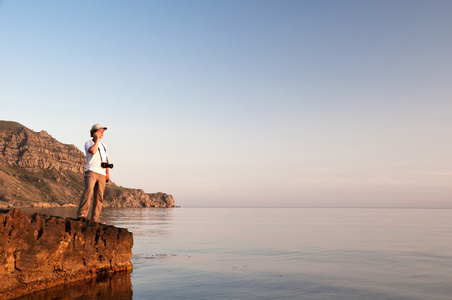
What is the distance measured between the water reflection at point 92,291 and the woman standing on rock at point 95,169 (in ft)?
9.54

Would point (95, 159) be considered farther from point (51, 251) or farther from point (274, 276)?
point (274, 276)

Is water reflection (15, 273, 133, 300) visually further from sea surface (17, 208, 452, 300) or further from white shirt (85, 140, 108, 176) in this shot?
white shirt (85, 140, 108, 176)

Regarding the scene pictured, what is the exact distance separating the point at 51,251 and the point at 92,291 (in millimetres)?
1999

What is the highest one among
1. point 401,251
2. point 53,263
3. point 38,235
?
point 38,235

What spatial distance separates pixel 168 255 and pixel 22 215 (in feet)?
39.8

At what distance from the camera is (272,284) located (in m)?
14.2

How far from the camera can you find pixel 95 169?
47.4ft

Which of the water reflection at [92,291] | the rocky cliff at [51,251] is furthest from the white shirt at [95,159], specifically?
the water reflection at [92,291]

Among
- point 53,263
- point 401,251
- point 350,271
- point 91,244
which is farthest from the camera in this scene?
point 401,251

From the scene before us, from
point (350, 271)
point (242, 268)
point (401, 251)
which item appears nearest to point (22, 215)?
point (242, 268)

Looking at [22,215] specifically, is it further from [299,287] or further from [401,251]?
[401,251]

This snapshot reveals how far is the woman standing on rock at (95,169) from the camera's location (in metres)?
14.2

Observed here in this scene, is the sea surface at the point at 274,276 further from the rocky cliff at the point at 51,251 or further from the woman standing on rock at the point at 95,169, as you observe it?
the woman standing on rock at the point at 95,169

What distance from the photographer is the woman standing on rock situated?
1423cm
